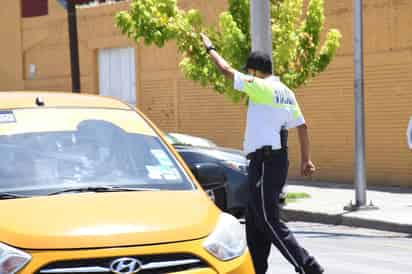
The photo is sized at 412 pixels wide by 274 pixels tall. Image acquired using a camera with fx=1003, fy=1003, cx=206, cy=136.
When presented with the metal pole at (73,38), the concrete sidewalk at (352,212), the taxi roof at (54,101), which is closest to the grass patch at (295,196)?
the concrete sidewalk at (352,212)

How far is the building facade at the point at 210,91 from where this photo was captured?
62.4 feet

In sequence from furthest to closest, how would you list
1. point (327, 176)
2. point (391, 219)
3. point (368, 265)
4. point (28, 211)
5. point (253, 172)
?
point (327, 176), point (391, 219), point (368, 265), point (253, 172), point (28, 211)

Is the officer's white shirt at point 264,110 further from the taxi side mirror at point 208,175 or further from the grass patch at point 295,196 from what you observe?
the grass patch at point 295,196

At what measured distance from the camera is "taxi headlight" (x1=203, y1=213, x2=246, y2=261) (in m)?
5.14

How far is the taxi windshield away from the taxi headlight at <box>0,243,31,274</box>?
76cm

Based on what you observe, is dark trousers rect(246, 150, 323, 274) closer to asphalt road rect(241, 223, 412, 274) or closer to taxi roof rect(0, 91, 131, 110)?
asphalt road rect(241, 223, 412, 274)

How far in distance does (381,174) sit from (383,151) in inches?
17.5

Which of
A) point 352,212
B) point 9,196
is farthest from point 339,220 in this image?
point 9,196

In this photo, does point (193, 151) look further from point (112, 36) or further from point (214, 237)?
point (112, 36)

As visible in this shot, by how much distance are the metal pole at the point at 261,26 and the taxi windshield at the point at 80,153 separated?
343 inches

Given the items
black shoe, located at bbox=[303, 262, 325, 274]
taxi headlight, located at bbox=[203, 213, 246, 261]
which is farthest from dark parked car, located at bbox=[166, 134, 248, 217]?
taxi headlight, located at bbox=[203, 213, 246, 261]

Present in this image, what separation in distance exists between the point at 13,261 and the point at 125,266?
1.75 feet

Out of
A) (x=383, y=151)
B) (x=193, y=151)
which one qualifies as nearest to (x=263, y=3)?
(x=193, y=151)

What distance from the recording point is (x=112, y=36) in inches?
1042
